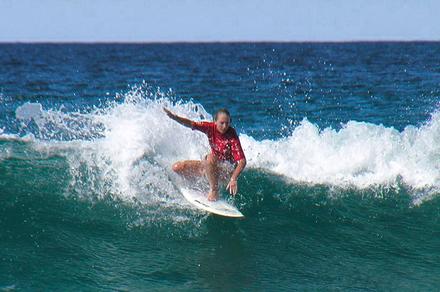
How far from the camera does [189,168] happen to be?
32.3 feet

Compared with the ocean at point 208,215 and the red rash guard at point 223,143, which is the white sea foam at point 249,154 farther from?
the red rash guard at point 223,143

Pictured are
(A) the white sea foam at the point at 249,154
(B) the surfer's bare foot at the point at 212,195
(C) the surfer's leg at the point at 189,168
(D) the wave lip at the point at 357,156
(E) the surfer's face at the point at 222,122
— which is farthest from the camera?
(D) the wave lip at the point at 357,156

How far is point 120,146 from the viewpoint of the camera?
36.1 feet

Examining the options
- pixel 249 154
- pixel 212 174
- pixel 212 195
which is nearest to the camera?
pixel 212 174

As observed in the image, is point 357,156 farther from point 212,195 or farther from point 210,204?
point 210,204

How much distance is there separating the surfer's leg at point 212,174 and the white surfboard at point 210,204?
0.10 m

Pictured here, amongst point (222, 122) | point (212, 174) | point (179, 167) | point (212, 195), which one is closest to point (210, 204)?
point (212, 195)

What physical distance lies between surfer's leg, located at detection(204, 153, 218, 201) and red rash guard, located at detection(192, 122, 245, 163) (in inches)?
3.6

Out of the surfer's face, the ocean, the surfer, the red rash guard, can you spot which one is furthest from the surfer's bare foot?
the surfer's face

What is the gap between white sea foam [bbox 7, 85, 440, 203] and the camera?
418 inches

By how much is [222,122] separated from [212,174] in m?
0.82

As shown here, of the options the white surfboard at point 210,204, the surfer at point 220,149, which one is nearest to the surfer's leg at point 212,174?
the surfer at point 220,149

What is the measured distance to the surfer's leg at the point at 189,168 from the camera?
9812mm

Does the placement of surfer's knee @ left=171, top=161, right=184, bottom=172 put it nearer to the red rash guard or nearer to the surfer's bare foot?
the surfer's bare foot
